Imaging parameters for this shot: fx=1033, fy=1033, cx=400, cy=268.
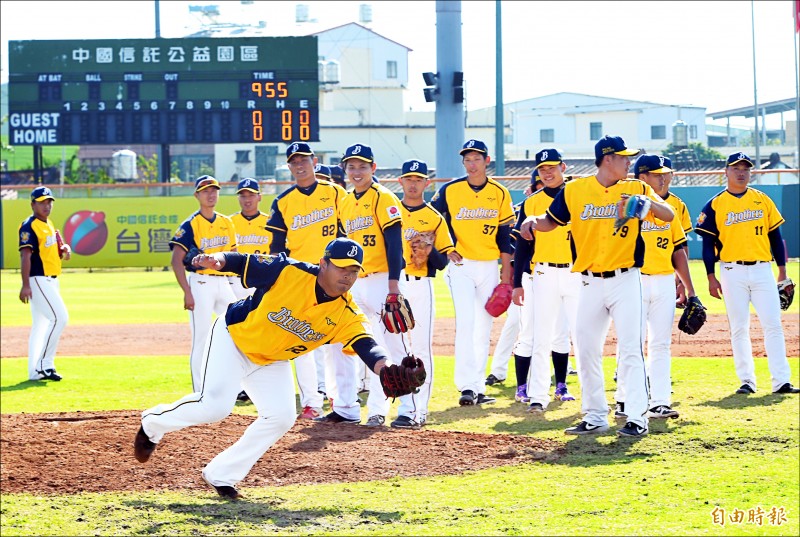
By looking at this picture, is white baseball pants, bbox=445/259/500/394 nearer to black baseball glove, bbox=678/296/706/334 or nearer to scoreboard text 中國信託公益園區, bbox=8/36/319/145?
black baseball glove, bbox=678/296/706/334

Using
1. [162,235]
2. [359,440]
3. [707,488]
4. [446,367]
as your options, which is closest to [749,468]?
[707,488]

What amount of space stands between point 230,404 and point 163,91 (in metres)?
22.9

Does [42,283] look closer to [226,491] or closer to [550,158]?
[550,158]

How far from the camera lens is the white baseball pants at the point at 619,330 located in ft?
26.2

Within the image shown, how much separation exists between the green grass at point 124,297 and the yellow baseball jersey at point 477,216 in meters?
9.82

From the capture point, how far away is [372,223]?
8.79 m

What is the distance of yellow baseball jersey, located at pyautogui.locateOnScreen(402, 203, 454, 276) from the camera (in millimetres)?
9250

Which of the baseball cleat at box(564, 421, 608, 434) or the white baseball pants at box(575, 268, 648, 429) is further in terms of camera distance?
the baseball cleat at box(564, 421, 608, 434)

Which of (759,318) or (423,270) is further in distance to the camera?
(759,318)

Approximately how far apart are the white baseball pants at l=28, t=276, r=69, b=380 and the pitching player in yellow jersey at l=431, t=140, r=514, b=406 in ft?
17.2

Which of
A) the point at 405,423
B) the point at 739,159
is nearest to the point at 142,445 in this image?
the point at 405,423

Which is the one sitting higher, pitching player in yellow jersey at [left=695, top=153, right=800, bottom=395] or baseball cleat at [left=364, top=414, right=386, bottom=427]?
pitching player in yellow jersey at [left=695, top=153, right=800, bottom=395]

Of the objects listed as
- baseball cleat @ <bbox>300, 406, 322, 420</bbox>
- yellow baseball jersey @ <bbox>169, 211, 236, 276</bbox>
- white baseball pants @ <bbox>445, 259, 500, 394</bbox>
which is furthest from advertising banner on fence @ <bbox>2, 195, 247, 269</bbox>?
baseball cleat @ <bbox>300, 406, 322, 420</bbox>

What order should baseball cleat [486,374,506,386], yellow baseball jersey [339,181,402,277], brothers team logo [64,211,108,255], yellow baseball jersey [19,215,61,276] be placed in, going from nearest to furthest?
yellow baseball jersey [339,181,402,277] < baseball cleat [486,374,506,386] < yellow baseball jersey [19,215,61,276] < brothers team logo [64,211,108,255]
